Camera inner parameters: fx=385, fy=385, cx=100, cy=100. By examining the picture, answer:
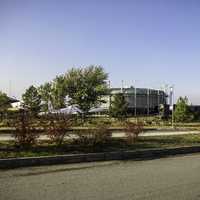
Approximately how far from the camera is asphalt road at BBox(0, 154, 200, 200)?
8188 millimetres

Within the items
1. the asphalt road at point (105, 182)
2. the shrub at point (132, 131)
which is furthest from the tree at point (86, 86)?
the asphalt road at point (105, 182)

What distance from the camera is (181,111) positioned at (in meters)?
53.5

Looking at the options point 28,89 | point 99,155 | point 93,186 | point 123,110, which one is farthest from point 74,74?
point 93,186

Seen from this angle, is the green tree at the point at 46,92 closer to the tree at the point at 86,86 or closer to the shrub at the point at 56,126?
the tree at the point at 86,86

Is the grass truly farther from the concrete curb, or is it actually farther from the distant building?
the distant building

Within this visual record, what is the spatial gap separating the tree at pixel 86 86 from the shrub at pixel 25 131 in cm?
4244

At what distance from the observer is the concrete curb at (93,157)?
12.0 m

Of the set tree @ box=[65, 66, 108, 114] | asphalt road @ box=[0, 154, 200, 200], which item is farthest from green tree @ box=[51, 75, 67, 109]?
asphalt road @ box=[0, 154, 200, 200]

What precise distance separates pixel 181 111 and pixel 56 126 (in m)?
40.1

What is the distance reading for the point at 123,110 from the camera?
5428cm

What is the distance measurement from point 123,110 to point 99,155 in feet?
134

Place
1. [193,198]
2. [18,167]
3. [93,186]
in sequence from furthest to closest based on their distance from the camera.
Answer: [18,167] → [93,186] → [193,198]

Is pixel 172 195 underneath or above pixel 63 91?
underneath

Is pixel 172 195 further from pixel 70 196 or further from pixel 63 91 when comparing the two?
pixel 63 91
